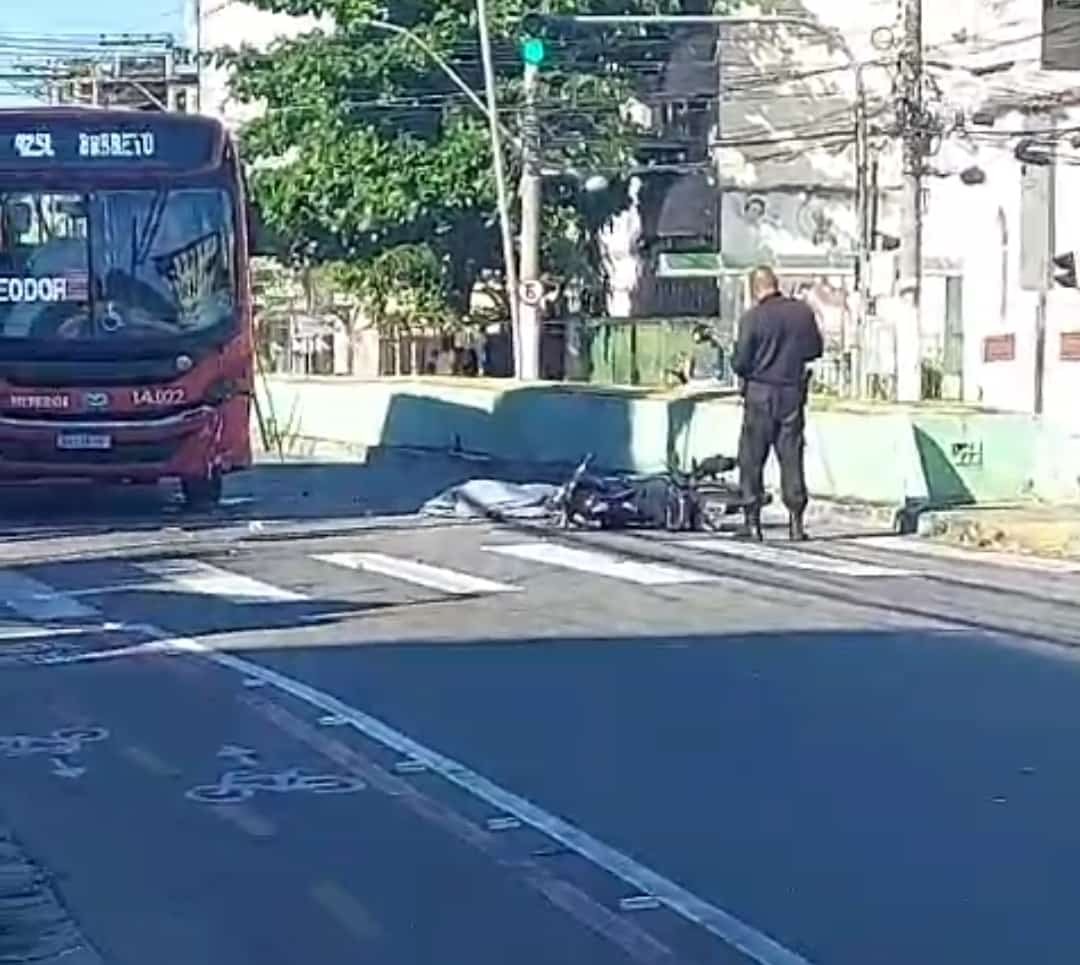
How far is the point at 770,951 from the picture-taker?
7.29 m

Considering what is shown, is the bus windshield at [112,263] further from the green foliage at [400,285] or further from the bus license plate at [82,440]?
the green foliage at [400,285]

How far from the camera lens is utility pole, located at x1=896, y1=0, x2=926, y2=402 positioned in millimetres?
33094

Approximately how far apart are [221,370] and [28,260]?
5.82 feet

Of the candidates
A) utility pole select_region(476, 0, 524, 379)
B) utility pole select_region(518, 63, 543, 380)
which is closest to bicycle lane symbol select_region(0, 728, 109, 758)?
utility pole select_region(518, 63, 543, 380)

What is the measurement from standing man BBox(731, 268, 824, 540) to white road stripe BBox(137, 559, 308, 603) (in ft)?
13.6

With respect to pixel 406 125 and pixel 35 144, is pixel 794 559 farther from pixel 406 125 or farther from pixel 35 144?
pixel 406 125

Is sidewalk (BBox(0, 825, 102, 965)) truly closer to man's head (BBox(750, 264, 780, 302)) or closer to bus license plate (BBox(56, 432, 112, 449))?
man's head (BBox(750, 264, 780, 302))

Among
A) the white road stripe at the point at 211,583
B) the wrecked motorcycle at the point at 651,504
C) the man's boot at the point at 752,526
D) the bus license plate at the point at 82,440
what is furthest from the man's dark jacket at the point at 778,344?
the bus license plate at the point at 82,440

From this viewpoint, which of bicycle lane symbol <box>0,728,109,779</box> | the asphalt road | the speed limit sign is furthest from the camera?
the speed limit sign

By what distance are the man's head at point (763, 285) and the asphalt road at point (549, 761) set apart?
2737mm

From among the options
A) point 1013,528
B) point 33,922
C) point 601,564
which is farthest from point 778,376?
point 33,922

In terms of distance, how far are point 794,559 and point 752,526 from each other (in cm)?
177

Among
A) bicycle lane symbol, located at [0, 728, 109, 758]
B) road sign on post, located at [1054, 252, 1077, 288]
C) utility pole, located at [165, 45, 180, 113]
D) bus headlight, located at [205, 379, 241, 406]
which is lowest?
bicycle lane symbol, located at [0, 728, 109, 758]

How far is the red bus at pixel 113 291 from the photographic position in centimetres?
2227
